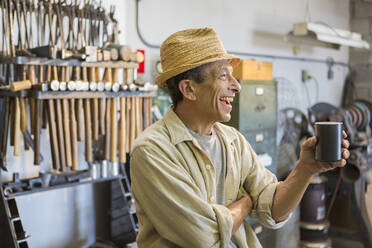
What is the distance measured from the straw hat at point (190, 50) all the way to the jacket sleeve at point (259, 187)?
1.24 ft

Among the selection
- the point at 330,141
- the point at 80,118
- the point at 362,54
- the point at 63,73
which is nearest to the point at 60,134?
the point at 80,118

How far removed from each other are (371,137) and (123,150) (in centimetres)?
303

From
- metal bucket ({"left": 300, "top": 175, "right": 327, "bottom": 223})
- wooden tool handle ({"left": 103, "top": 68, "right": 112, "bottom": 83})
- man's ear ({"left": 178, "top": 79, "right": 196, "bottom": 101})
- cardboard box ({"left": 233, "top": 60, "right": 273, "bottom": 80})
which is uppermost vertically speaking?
cardboard box ({"left": 233, "top": 60, "right": 273, "bottom": 80})

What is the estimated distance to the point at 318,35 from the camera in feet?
13.8

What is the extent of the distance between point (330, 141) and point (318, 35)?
3186 millimetres

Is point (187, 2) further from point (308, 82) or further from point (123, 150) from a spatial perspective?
point (308, 82)

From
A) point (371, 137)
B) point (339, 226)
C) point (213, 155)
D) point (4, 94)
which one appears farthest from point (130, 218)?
point (371, 137)

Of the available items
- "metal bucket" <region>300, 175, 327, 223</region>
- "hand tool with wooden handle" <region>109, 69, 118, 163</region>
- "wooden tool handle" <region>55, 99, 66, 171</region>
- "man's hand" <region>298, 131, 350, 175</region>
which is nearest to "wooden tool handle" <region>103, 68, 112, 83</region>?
"hand tool with wooden handle" <region>109, 69, 118, 163</region>

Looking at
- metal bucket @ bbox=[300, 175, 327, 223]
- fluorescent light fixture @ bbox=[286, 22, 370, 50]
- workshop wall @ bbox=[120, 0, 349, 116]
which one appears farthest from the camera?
fluorescent light fixture @ bbox=[286, 22, 370, 50]

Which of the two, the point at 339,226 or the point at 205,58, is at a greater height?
the point at 205,58

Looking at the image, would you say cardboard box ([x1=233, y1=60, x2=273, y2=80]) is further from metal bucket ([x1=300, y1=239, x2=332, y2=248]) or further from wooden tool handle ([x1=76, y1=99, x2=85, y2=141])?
metal bucket ([x1=300, y1=239, x2=332, y2=248])

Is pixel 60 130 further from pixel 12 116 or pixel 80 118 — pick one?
pixel 12 116

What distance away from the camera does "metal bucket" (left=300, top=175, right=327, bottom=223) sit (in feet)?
12.0

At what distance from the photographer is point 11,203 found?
2.46 m
